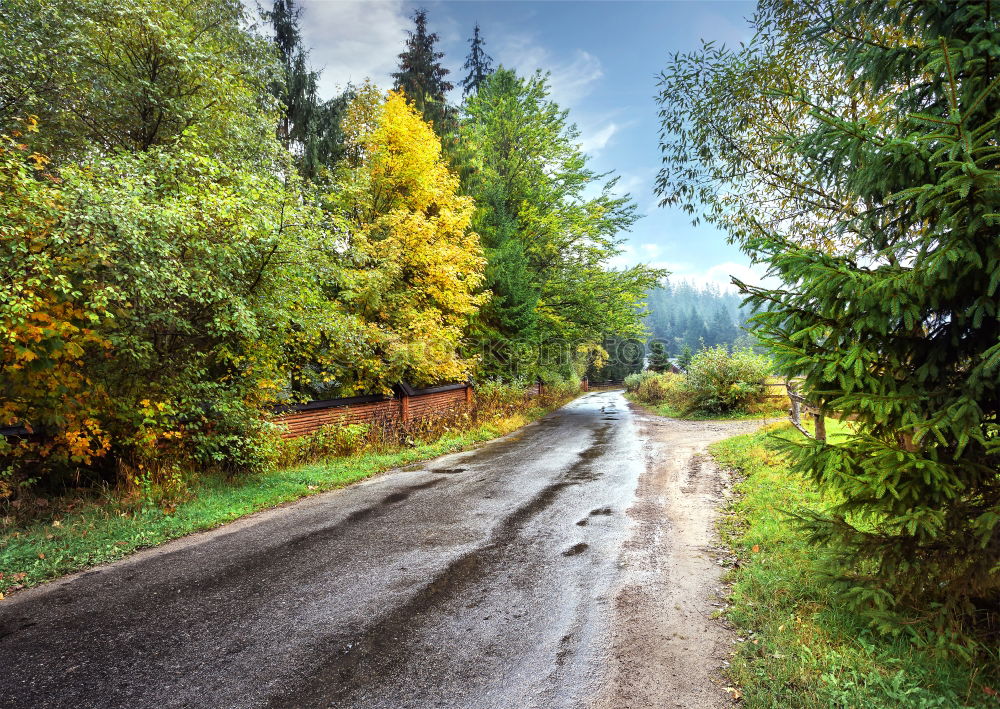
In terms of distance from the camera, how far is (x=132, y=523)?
17.1ft

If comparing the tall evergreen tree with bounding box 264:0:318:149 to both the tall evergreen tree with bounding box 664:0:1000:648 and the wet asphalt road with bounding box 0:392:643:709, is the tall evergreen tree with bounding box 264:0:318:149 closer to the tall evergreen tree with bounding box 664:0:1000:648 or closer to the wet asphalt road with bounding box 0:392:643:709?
the wet asphalt road with bounding box 0:392:643:709

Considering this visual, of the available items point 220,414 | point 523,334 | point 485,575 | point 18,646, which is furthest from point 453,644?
point 523,334

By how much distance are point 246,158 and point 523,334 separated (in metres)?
12.3

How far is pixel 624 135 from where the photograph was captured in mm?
29859

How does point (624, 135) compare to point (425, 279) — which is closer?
point (425, 279)

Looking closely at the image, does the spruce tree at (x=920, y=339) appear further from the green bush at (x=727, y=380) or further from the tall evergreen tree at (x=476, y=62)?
the tall evergreen tree at (x=476, y=62)

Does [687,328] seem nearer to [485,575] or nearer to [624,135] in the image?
[624,135]

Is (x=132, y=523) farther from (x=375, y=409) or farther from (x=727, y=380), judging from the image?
(x=727, y=380)

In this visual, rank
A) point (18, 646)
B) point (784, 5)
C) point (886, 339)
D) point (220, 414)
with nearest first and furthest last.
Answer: point (886, 339)
point (18, 646)
point (784, 5)
point (220, 414)

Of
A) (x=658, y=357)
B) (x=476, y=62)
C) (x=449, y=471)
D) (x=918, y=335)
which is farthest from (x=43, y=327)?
(x=658, y=357)

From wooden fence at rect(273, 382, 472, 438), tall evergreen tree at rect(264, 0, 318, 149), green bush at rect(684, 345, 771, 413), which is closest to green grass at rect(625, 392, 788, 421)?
green bush at rect(684, 345, 771, 413)

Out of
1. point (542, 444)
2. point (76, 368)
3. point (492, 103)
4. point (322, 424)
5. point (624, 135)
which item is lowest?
point (542, 444)

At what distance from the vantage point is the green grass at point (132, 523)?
4285 mm

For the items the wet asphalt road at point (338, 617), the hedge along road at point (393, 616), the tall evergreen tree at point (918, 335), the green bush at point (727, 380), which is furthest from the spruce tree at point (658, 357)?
the tall evergreen tree at point (918, 335)
